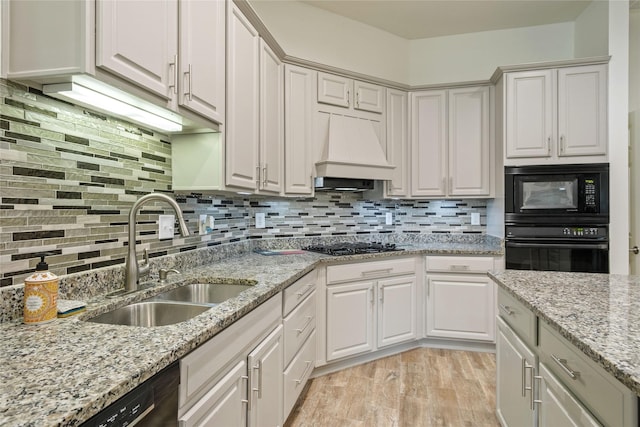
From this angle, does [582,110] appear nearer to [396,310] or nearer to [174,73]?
[396,310]

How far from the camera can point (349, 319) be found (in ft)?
8.59

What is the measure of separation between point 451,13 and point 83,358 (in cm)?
356

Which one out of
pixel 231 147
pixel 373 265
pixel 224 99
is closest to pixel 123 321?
pixel 231 147

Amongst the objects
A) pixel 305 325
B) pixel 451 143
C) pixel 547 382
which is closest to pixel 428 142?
pixel 451 143

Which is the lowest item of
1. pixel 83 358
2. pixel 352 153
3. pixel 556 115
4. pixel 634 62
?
pixel 83 358

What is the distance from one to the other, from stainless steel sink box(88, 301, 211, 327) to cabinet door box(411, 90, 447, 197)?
7.90 ft

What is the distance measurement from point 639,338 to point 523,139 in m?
2.32

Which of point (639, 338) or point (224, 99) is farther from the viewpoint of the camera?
point (224, 99)

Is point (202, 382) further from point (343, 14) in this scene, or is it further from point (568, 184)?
point (343, 14)

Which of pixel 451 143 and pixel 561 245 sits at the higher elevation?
pixel 451 143

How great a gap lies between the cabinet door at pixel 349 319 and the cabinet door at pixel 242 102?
1.03 m

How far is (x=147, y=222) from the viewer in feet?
5.49

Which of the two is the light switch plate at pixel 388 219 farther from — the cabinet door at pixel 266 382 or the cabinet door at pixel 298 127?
the cabinet door at pixel 266 382

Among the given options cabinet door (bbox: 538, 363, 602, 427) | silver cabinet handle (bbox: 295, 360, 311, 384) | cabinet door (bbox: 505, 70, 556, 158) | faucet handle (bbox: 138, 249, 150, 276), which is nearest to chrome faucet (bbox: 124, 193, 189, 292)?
faucet handle (bbox: 138, 249, 150, 276)
